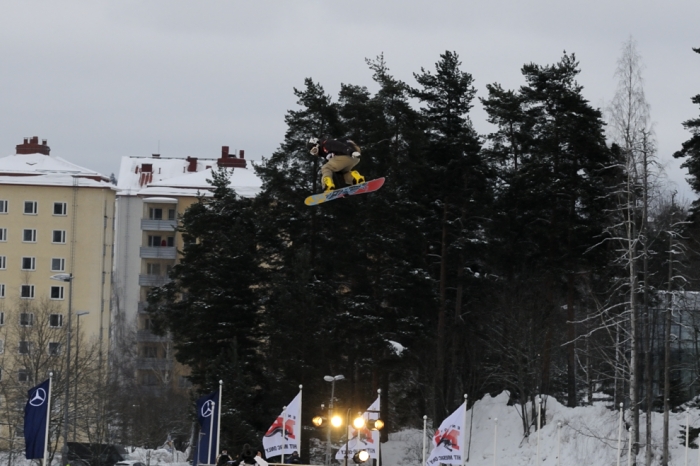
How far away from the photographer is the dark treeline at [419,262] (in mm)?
40719

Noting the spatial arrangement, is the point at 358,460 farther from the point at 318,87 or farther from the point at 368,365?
the point at 318,87

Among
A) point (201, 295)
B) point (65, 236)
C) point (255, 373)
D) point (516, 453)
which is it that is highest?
point (65, 236)

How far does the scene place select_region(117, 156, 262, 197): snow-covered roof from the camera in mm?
78812

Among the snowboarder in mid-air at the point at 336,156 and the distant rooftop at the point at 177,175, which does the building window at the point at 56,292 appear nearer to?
the distant rooftop at the point at 177,175

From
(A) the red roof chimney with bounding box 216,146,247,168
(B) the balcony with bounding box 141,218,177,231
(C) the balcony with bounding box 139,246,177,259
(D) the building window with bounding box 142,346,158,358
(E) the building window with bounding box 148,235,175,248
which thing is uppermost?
(A) the red roof chimney with bounding box 216,146,247,168

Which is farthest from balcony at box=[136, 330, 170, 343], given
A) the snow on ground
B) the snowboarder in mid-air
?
the snowboarder in mid-air

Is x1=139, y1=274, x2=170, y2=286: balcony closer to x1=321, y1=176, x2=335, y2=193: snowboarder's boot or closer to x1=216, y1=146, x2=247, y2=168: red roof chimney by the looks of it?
x1=216, y1=146, x2=247, y2=168: red roof chimney

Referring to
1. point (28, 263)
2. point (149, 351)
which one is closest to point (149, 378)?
point (149, 351)

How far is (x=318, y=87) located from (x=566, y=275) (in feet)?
40.0

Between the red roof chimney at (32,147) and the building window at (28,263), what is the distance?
826cm

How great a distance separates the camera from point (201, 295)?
145 feet

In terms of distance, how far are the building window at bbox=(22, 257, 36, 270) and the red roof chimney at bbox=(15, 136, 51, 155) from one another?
8.26 m

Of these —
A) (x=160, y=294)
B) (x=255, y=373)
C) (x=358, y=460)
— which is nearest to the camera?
(x=358, y=460)

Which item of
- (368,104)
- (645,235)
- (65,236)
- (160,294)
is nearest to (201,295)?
(160,294)
